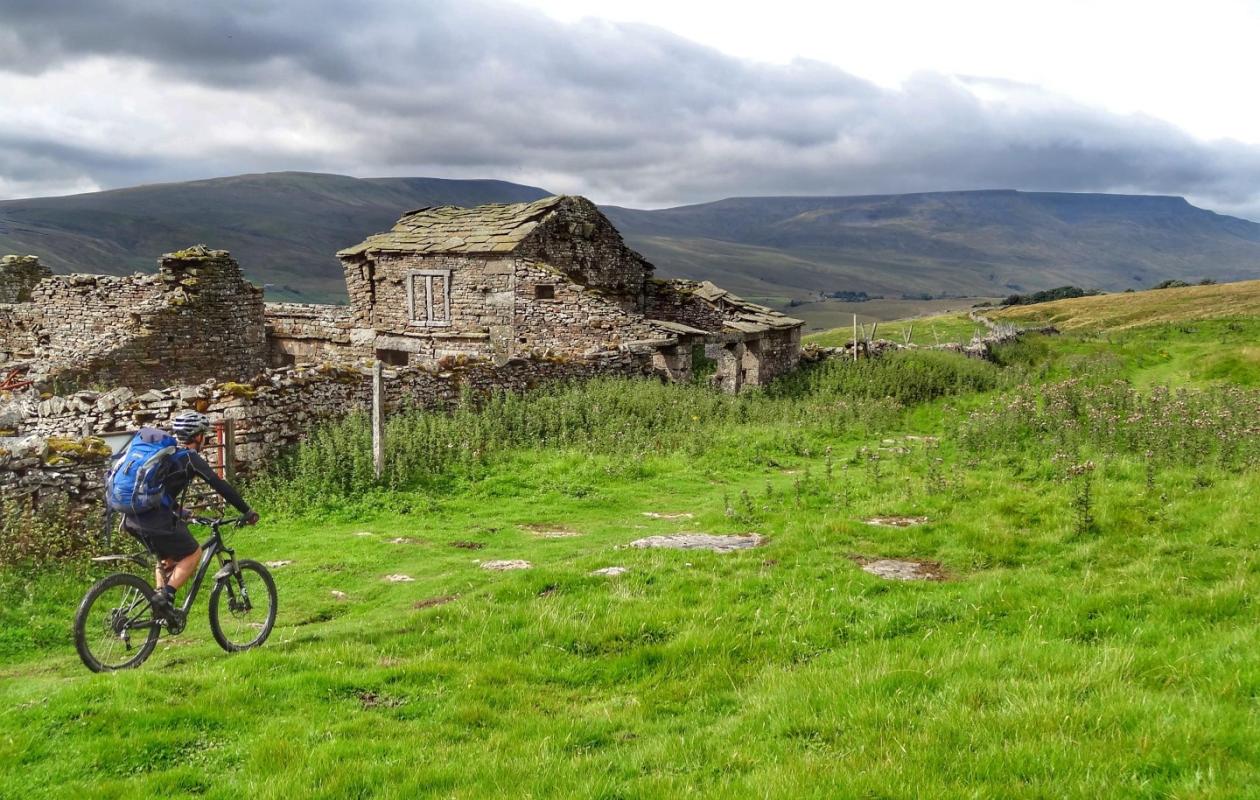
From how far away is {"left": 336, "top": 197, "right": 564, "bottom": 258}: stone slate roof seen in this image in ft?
88.6

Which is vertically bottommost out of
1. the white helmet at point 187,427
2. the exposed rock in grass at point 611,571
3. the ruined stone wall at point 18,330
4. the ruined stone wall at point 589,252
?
the exposed rock in grass at point 611,571

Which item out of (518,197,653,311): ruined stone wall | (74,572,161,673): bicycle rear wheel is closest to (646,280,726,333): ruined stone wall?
(518,197,653,311): ruined stone wall

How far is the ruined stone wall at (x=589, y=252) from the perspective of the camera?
1083 inches

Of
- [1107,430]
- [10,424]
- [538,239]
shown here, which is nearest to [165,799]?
[10,424]

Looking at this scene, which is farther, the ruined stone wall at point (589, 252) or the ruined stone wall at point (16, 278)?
the ruined stone wall at point (16, 278)

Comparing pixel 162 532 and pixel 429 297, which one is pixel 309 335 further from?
pixel 162 532

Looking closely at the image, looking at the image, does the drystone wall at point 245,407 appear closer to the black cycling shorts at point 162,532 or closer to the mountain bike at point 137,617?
the mountain bike at point 137,617

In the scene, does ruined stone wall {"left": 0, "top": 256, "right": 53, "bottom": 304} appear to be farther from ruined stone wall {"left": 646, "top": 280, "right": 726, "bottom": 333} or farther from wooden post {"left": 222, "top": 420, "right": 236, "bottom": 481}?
ruined stone wall {"left": 646, "top": 280, "right": 726, "bottom": 333}

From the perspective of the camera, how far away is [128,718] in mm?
5805

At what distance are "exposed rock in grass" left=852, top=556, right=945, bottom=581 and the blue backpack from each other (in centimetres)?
674

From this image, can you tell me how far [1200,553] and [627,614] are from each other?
233 inches

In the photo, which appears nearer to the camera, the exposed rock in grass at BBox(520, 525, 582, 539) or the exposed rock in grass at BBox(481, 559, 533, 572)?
the exposed rock in grass at BBox(481, 559, 533, 572)

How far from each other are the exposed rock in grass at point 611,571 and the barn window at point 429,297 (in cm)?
1986

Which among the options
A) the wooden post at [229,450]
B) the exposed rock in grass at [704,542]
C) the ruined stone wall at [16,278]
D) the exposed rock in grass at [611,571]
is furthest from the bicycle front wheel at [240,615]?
the ruined stone wall at [16,278]
